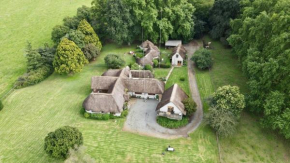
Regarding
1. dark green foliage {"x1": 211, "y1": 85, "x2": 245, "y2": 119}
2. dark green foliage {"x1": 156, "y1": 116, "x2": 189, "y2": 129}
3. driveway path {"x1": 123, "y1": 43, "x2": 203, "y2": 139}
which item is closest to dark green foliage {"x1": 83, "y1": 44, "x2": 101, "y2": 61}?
driveway path {"x1": 123, "y1": 43, "x2": 203, "y2": 139}

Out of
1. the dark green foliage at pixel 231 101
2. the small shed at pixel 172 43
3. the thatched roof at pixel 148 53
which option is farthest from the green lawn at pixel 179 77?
the small shed at pixel 172 43

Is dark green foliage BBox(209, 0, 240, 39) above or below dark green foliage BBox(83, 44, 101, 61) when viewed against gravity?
above

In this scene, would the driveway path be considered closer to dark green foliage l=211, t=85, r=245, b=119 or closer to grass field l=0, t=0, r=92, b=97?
dark green foliage l=211, t=85, r=245, b=119

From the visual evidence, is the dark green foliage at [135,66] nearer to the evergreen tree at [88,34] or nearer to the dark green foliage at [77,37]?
the evergreen tree at [88,34]

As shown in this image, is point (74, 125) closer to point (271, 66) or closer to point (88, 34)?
point (88, 34)

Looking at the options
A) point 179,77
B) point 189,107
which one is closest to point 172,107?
point 189,107
